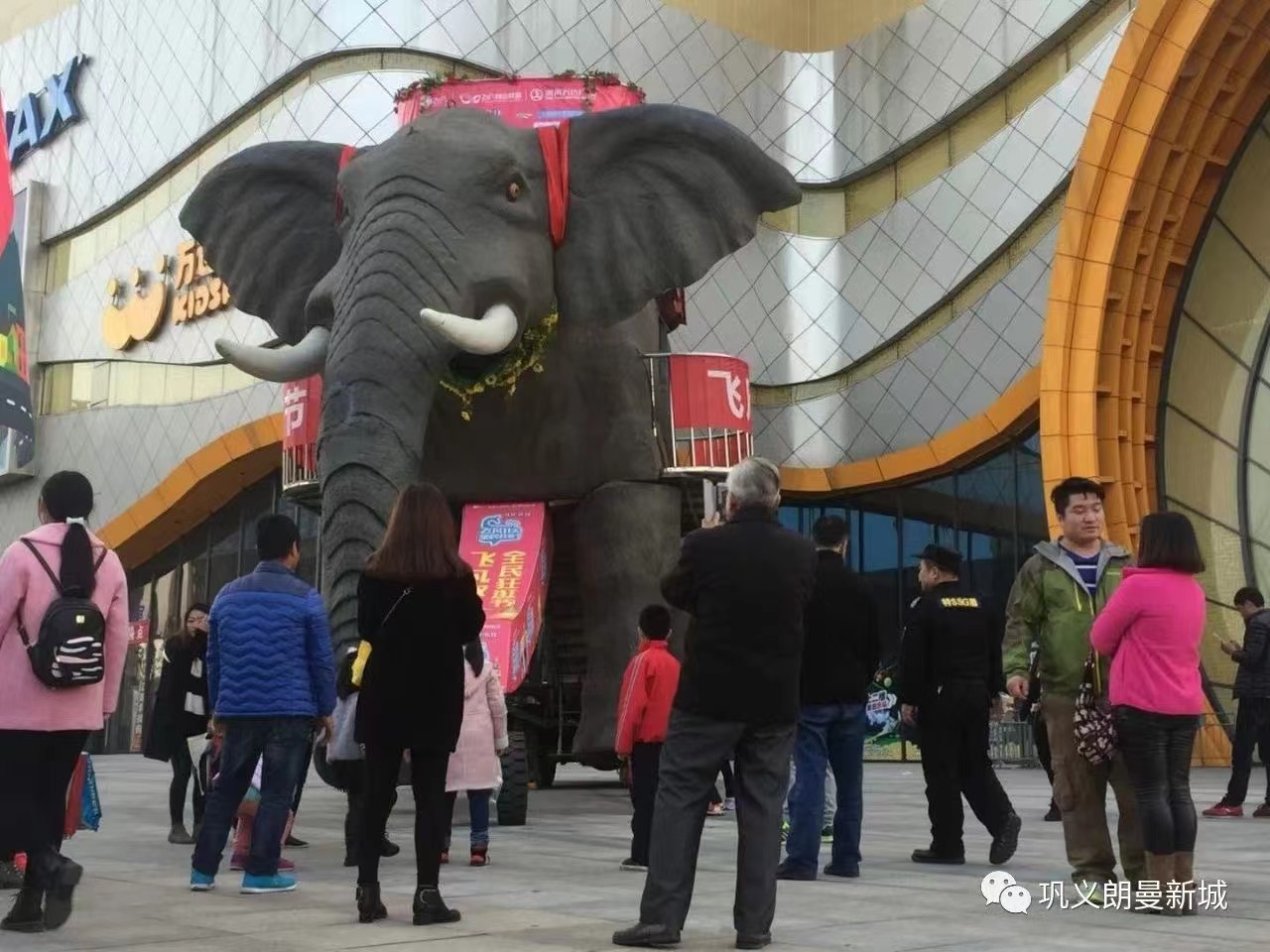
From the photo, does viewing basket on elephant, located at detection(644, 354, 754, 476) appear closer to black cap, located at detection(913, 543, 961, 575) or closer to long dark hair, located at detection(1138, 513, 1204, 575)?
black cap, located at detection(913, 543, 961, 575)

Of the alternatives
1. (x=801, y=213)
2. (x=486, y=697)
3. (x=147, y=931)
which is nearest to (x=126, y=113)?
(x=801, y=213)

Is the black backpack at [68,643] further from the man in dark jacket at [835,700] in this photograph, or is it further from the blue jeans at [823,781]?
the man in dark jacket at [835,700]

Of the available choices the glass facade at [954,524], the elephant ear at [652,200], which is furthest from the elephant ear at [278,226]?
the glass facade at [954,524]

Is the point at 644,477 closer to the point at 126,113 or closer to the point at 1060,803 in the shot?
the point at 1060,803

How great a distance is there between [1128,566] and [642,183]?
5.60m

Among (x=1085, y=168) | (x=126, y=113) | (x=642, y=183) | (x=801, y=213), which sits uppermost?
(x=126, y=113)

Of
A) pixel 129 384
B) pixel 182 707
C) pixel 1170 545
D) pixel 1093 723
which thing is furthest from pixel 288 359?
pixel 129 384

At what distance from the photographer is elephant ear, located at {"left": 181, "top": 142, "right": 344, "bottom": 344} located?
38.3 ft

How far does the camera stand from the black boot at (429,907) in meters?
5.80

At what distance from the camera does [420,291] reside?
9.27 m

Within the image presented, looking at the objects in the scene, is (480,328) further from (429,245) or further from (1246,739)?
(1246,739)

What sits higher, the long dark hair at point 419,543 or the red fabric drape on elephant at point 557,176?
the red fabric drape on elephant at point 557,176

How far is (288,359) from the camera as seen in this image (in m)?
10.0

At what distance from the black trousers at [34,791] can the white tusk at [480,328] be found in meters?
3.52
